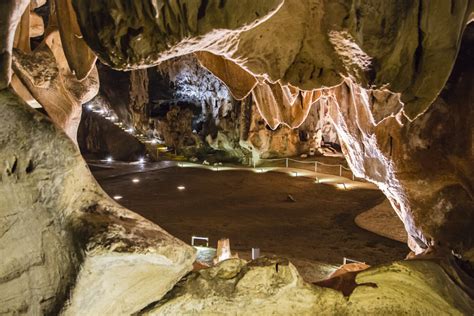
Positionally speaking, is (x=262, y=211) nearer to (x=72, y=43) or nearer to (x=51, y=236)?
(x=72, y=43)

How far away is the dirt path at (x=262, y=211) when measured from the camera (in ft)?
A: 25.4

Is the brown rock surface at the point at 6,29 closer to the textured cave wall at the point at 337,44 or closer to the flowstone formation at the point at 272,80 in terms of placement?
the flowstone formation at the point at 272,80

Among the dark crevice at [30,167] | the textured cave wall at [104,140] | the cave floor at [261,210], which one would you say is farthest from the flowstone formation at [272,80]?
the textured cave wall at [104,140]

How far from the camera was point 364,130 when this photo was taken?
552 cm

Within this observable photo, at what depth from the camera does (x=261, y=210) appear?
402 inches

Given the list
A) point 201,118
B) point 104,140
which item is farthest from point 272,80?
point 104,140

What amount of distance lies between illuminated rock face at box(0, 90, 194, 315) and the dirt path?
4957 millimetres

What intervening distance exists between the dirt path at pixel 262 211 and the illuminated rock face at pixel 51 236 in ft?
16.3

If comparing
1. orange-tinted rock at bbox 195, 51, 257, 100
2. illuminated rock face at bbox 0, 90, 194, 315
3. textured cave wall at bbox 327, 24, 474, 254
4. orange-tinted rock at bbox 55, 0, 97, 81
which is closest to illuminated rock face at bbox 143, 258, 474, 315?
illuminated rock face at bbox 0, 90, 194, 315

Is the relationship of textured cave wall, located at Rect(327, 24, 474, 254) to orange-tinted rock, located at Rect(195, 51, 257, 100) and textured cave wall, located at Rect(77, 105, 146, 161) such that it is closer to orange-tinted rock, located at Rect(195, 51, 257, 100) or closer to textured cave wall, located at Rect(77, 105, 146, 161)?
orange-tinted rock, located at Rect(195, 51, 257, 100)

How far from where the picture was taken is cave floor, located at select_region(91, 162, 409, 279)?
766 centimetres

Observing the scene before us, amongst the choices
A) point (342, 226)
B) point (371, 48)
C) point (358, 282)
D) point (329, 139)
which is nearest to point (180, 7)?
point (371, 48)

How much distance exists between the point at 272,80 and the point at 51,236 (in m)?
2.44

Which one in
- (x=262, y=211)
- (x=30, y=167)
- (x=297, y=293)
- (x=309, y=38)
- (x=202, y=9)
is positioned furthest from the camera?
(x=262, y=211)
